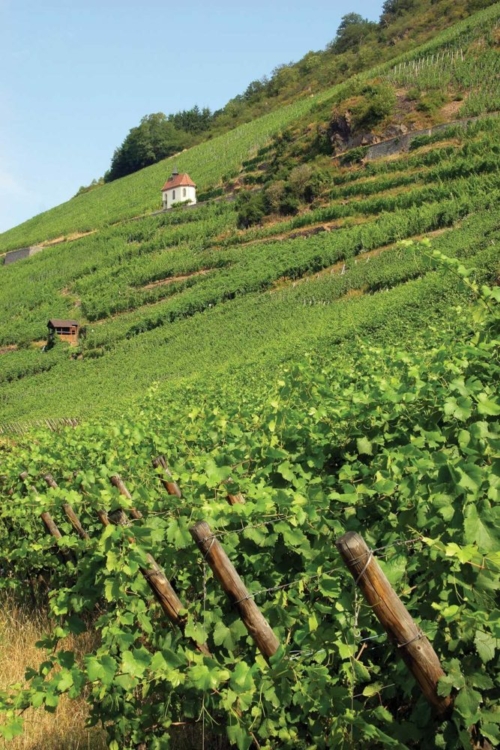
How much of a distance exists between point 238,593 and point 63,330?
4747 cm

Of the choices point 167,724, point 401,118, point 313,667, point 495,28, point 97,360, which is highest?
point 495,28

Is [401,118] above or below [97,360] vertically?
above

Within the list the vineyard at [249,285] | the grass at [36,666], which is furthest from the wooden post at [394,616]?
the vineyard at [249,285]

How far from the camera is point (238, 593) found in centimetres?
248

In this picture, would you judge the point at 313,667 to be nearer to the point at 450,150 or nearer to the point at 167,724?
the point at 167,724

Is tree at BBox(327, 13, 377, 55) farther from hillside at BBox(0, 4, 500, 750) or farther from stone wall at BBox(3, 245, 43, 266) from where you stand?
hillside at BBox(0, 4, 500, 750)

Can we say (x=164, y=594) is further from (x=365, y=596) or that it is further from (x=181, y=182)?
(x=181, y=182)

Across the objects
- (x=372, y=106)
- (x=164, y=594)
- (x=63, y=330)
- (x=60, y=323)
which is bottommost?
(x=63, y=330)

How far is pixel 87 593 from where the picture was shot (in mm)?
3812

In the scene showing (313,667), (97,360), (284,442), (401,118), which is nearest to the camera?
(313,667)

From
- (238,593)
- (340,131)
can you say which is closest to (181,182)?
(340,131)

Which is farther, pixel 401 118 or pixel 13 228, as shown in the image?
pixel 13 228

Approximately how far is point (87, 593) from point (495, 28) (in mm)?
65408

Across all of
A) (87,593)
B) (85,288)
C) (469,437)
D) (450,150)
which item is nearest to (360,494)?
(469,437)
